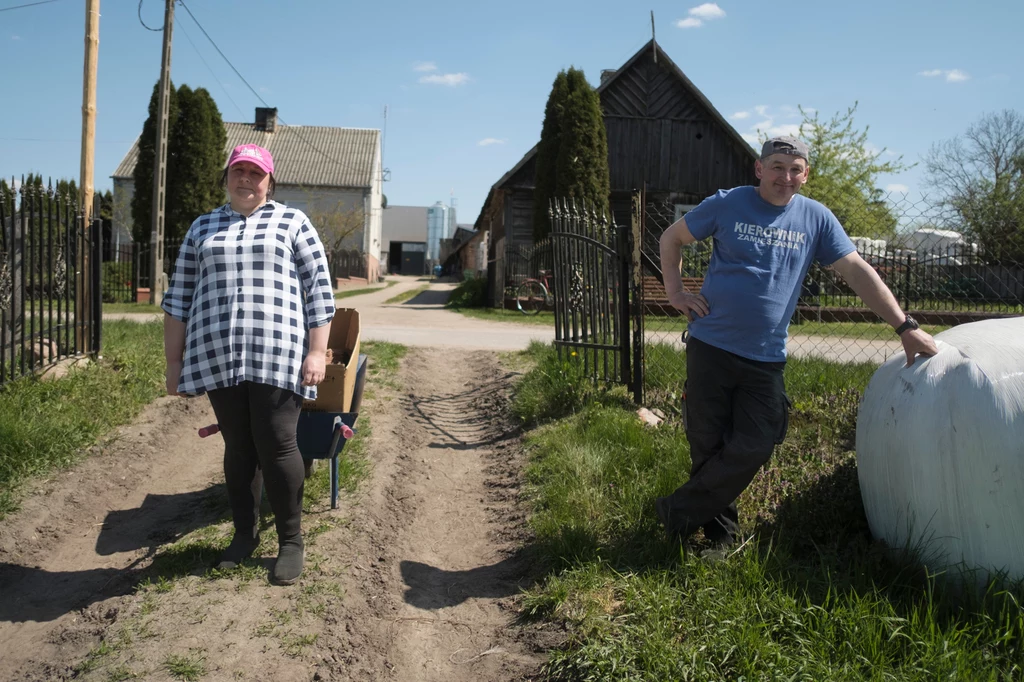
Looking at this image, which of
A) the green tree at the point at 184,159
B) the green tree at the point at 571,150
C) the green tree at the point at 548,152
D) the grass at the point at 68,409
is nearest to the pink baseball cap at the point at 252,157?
the grass at the point at 68,409

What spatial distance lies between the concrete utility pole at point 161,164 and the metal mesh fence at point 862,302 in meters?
10.1

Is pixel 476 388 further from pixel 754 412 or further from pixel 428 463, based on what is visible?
pixel 754 412

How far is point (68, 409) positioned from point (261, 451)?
3054mm

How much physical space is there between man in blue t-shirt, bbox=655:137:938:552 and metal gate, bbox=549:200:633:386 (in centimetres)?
268

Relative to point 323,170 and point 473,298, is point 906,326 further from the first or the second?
point 323,170

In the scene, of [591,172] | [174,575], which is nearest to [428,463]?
[174,575]

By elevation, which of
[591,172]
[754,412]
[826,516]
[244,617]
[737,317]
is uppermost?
[591,172]

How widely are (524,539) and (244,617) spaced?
56.7 inches

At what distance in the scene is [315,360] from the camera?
337cm

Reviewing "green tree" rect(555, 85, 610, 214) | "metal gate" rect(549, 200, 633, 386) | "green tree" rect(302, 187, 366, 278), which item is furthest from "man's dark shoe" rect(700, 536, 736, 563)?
"green tree" rect(302, 187, 366, 278)

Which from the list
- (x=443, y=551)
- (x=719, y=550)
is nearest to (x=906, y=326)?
(x=719, y=550)

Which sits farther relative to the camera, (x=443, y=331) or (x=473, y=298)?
(x=473, y=298)

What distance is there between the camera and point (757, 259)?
10.5 ft

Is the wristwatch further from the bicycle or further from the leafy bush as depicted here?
the leafy bush
